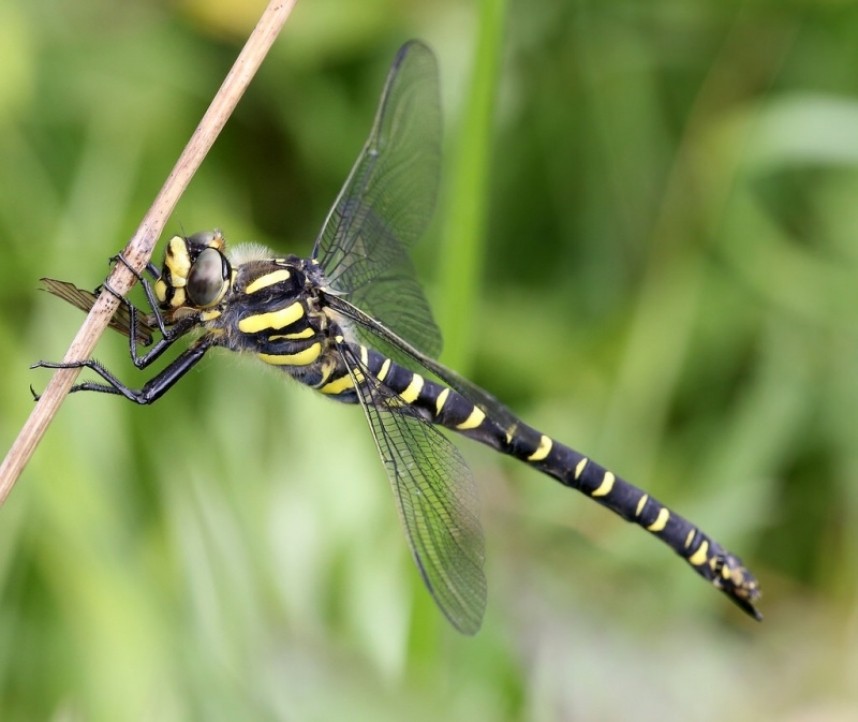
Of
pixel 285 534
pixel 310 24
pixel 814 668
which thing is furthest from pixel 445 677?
pixel 310 24

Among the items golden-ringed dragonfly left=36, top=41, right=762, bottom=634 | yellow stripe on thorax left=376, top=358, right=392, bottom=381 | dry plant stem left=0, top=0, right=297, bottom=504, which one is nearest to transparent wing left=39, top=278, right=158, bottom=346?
golden-ringed dragonfly left=36, top=41, right=762, bottom=634

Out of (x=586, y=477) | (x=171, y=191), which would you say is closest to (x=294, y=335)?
(x=171, y=191)

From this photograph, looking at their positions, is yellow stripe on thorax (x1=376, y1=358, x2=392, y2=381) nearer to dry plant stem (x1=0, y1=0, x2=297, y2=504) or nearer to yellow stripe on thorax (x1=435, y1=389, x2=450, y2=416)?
yellow stripe on thorax (x1=435, y1=389, x2=450, y2=416)

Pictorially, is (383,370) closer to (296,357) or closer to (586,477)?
(296,357)

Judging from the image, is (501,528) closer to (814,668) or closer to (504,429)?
(504,429)

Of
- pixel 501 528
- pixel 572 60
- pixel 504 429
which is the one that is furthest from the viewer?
pixel 572 60

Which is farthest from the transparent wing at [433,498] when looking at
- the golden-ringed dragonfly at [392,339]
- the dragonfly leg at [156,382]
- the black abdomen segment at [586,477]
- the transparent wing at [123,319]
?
the transparent wing at [123,319]
